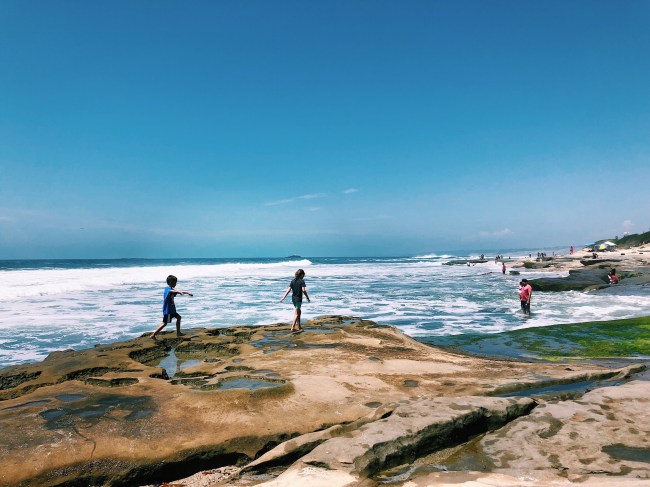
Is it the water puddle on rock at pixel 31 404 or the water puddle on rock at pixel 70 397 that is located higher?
the water puddle on rock at pixel 31 404

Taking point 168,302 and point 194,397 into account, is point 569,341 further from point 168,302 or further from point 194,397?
point 168,302

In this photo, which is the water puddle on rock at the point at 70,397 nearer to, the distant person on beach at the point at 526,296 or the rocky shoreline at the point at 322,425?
the rocky shoreline at the point at 322,425

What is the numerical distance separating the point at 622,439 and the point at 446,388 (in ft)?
8.06

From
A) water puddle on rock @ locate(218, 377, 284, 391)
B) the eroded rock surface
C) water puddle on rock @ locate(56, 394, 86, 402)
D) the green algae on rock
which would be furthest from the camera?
the green algae on rock

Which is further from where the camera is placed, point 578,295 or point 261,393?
point 578,295

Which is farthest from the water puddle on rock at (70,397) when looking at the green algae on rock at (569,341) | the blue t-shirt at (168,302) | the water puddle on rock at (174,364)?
the green algae on rock at (569,341)

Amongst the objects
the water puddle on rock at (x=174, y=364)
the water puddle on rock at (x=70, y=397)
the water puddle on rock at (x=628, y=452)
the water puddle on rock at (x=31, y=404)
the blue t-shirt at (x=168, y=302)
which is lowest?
the water puddle on rock at (x=174, y=364)

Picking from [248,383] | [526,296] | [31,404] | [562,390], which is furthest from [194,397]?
[526,296]

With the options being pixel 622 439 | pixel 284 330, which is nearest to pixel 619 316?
pixel 284 330

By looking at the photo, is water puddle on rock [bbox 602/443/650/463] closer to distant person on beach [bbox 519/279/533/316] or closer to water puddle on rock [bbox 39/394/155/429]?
water puddle on rock [bbox 39/394/155/429]

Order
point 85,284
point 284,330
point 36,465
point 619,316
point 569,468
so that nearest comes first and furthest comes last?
point 569,468
point 36,465
point 284,330
point 619,316
point 85,284

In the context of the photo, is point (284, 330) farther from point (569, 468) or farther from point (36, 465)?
point (569, 468)

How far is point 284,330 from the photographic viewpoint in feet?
39.3

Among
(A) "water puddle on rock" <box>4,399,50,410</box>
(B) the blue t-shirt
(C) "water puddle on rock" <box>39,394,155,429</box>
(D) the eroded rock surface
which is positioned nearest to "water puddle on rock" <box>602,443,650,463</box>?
(D) the eroded rock surface
